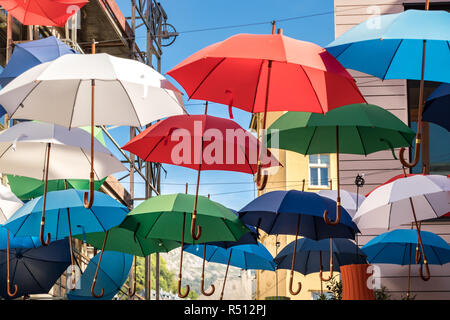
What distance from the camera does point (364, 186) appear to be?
11703 millimetres

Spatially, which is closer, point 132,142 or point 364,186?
point 132,142

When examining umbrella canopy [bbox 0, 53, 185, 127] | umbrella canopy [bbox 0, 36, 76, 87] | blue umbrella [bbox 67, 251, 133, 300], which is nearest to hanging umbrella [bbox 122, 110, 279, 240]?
umbrella canopy [bbox 0, 53, 185, 127]

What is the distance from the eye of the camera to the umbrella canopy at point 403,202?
7836 millimetres

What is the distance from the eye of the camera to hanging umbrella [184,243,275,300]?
10.3 meters

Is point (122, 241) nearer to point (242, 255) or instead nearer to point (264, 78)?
point (242, 255)

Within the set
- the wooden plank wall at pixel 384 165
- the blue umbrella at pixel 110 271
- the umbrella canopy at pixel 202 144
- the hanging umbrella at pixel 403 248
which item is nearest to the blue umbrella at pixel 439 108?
the umbrella canopy at pixel 202 144

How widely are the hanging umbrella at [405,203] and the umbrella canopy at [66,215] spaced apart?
115 inches

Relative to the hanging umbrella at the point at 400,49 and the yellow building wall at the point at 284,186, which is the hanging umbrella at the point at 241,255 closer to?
the hanging umbrella at the point at 400,49

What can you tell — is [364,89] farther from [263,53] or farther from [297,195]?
[263,53]

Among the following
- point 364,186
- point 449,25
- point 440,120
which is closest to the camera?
point 449,25

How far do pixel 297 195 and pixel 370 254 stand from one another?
7.05 ft

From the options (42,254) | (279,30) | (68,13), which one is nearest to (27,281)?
(42,254)

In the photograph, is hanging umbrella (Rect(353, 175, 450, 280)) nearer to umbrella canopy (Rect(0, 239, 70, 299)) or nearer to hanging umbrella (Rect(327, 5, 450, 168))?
hanging umbrella (Rect(327, 5, 450, 168))

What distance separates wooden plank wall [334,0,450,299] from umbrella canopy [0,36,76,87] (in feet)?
16.0
